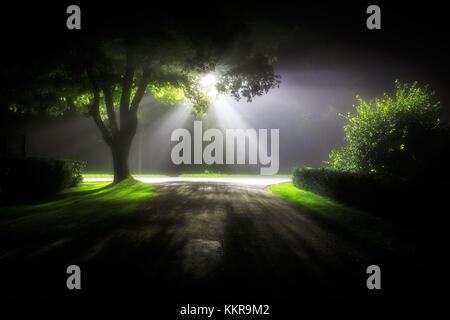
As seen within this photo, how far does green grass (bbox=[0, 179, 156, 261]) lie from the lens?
5.11 meters

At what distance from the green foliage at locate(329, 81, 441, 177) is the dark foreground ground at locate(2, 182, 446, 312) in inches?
256

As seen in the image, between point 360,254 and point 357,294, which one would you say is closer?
point 357,294

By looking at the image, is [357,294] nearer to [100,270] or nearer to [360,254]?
[360,254]

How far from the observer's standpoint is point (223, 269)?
13.4 ft

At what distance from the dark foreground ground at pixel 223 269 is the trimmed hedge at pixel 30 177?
8915mm

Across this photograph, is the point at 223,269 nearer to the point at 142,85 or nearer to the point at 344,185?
the point at 344,185

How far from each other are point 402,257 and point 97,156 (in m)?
46.5

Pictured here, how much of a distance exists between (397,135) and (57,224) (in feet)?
48.2

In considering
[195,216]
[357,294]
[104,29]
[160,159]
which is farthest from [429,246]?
[160,159]

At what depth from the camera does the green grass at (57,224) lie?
5.11m

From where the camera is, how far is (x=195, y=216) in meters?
7.35

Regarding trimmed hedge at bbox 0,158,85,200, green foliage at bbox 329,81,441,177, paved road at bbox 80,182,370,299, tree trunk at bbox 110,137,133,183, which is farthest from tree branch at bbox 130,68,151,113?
green foliage at bbox 329,81,441,177

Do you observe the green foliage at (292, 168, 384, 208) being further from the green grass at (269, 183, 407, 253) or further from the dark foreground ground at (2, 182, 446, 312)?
the dark foreground ground at (2, 182, 446, 312)

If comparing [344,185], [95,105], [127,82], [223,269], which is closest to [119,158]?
[95,105]
